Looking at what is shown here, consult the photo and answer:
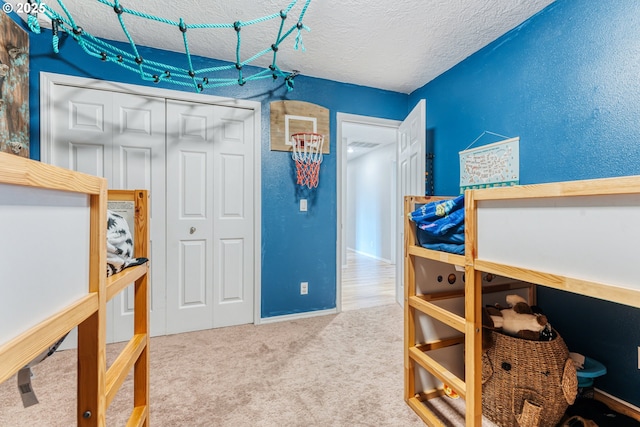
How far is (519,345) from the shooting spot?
1392 mm

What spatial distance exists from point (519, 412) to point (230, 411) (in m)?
1.44

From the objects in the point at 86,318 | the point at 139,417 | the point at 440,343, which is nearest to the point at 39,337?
the point at 86,318

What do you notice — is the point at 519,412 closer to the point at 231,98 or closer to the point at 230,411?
the point at 230,411

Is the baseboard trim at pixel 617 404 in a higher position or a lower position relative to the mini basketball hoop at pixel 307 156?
lower

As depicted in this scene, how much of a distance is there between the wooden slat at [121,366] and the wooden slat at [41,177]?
23.4 inches

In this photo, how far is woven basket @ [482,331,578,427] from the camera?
1329 millimetres

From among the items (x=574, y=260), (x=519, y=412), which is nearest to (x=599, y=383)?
(x=519, y=412)

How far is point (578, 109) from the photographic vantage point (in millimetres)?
1786

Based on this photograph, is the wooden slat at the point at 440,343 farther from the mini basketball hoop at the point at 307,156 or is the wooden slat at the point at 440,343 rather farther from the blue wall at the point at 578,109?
the mini basketball hoop at the point at 307,156

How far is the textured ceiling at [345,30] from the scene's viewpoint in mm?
1916

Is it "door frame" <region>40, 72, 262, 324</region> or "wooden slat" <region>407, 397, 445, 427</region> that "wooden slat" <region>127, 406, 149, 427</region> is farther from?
"door frame" <region>40, 72, 262, 324</region>

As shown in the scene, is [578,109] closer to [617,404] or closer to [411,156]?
[411,156]

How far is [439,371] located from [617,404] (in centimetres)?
109

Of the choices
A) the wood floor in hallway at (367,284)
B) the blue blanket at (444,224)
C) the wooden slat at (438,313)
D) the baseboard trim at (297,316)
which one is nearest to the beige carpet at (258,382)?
the baseboard trim at (297,316)
